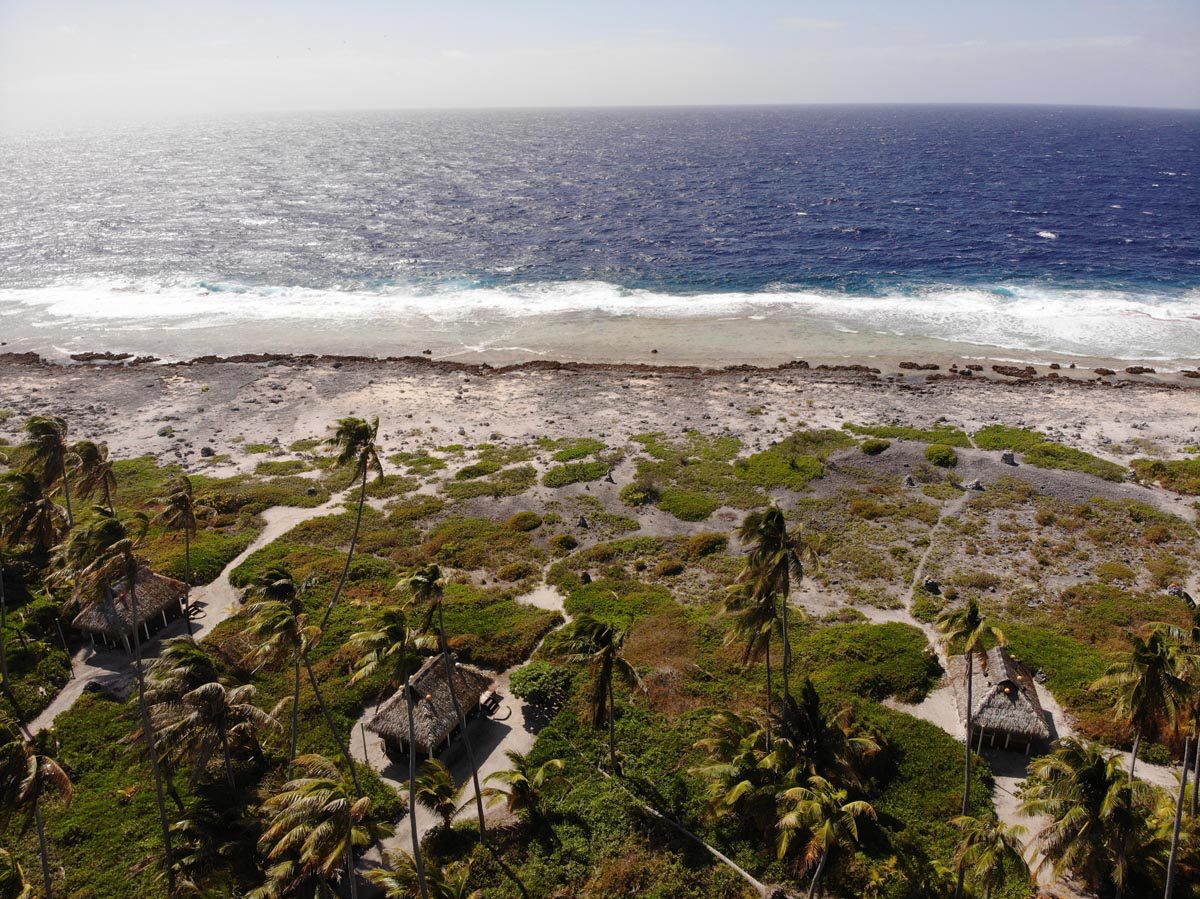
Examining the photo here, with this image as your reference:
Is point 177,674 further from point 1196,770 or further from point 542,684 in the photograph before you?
point 1196,770

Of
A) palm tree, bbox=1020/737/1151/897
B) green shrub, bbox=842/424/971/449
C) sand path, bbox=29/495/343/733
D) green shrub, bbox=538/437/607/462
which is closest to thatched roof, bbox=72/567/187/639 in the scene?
sand path, bbox=29/495/343/733

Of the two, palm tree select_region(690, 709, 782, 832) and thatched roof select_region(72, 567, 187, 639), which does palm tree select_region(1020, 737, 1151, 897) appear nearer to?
palm tree select_region(690, 709, 782, 832)


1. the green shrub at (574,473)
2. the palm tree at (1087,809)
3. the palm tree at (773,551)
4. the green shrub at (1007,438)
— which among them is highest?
the palm tree at (773,551)

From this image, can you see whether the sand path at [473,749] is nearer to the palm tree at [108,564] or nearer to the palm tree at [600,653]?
the palm tree at [600,653]

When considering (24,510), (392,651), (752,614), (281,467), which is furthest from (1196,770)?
(281,467)

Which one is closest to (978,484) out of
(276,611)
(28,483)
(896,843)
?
(896,843)

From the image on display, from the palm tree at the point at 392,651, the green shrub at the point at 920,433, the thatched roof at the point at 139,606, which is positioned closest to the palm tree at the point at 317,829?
the palm tree at the point at 392,651
